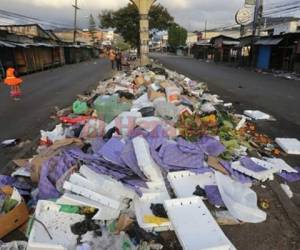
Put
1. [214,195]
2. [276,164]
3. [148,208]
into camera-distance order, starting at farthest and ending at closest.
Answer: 1. [276,164]
2. [214,195]
3. [148,208]

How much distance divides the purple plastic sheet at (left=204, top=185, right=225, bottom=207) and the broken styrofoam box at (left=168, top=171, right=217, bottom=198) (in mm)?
109

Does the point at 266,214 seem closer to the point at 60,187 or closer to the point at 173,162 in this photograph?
the point at 173,162

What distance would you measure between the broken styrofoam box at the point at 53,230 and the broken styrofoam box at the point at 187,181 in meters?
1.16

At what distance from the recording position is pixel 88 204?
126 inches

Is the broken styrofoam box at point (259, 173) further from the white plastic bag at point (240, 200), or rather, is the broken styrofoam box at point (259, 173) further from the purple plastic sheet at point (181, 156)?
the purple plastic sheet at point (181, 156)

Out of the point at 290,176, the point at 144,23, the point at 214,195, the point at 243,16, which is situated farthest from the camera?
the point at 243,16

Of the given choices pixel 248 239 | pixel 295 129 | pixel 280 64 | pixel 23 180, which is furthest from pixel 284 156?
pixel 280 64

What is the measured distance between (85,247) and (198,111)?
4.80 metres

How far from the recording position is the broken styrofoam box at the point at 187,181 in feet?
11.9

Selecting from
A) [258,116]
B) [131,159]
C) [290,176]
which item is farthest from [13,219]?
[258,116]

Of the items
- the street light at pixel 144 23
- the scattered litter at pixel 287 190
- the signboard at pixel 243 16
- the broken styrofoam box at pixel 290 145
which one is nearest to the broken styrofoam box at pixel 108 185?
the scattered litter at pixel 287 190

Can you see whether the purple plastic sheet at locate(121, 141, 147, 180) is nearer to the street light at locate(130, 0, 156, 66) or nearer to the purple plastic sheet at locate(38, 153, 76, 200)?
the purple plastic sheet at locate(38, 153, 76, 200)

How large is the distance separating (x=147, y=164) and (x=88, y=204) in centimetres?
91

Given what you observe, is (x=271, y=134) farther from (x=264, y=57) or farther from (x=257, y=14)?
(x=257, y=14)
